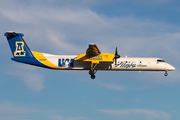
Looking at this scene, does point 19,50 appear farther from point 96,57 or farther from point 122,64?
point 122,64

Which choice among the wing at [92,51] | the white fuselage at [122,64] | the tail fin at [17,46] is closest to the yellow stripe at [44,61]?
the white fuselage at [122,64]

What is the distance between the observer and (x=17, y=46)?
3744cm

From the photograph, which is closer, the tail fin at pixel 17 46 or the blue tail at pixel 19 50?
the blue tail at pixel 19 50

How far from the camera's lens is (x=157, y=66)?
36688 millimetres

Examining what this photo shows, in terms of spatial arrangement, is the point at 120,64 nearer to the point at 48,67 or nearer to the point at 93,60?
the point at 93,60

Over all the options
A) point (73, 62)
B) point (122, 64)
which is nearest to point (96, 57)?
point (73, 62)

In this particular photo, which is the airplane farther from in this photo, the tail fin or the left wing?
the left wing

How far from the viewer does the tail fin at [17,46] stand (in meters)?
Result: 37.2

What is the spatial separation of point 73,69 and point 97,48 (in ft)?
18.4

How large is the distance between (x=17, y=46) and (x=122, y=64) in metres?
15.7

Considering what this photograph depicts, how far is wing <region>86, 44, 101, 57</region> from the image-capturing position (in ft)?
107

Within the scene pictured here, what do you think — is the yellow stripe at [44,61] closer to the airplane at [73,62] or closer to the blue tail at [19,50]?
the airplane at [73,62]

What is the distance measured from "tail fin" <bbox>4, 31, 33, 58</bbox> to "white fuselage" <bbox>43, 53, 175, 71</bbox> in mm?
3401

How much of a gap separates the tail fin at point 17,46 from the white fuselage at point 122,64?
3401 millimetres
